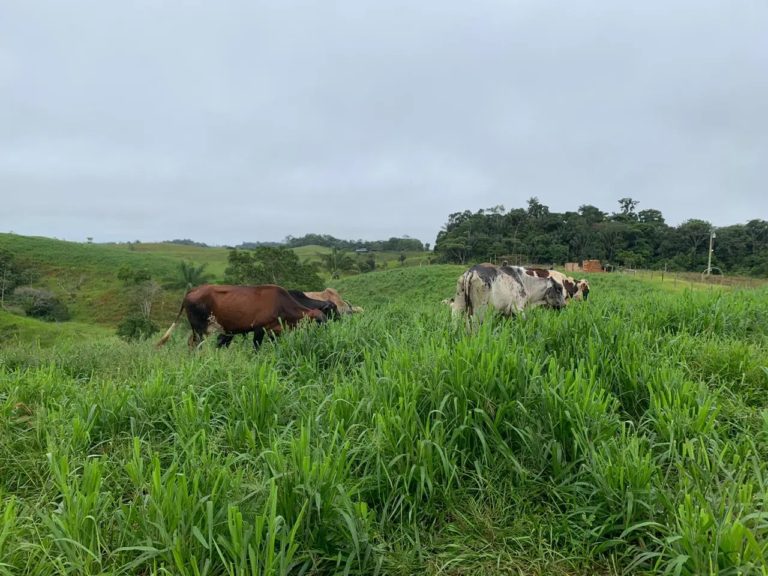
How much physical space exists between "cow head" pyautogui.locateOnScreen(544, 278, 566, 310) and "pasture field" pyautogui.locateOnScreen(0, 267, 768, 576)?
4.42m

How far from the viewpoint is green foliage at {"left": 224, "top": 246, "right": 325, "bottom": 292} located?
1233 inches

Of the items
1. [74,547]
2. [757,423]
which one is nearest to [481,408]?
[757,423]

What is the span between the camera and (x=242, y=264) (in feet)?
107

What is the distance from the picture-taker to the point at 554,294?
319 inches

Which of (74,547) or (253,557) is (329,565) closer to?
(253,557)

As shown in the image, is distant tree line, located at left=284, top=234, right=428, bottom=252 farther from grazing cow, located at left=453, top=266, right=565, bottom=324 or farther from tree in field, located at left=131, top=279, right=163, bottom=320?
grazing cow, located at left=453, top=266, right=565, bottom=324

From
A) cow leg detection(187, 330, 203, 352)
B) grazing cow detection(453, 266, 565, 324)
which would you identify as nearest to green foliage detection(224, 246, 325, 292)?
cow leg detection(187, 330, 203, 352)

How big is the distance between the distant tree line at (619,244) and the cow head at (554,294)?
49.3 metres

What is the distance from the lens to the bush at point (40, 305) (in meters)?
43.9

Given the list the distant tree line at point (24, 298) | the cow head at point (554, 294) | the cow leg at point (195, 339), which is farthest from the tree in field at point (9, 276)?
the cow head at point (554, 294)

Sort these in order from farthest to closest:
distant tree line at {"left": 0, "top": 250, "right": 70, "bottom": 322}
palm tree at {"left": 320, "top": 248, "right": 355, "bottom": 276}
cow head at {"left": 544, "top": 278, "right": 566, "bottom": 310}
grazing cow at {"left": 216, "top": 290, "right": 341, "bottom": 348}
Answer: palm tree at {"left": 320, "top": 248, "right": 355, "bottom": 276} → distant tree line at {"left": 0, "top": 250, "right": 70, "bottom": 322} → cow head at {"left": 544, "top": 278, "right": 566, "bottom": 310} → grazing cow at {"left": 216, "top": 290, "right": 341, "bottom": 348}

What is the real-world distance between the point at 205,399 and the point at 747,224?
275 ft

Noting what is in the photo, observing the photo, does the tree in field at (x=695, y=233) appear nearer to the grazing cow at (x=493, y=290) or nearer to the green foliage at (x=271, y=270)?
the green foliage at (x=271, y=270)

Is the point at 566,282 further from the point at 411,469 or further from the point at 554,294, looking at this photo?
the point at 411,469
